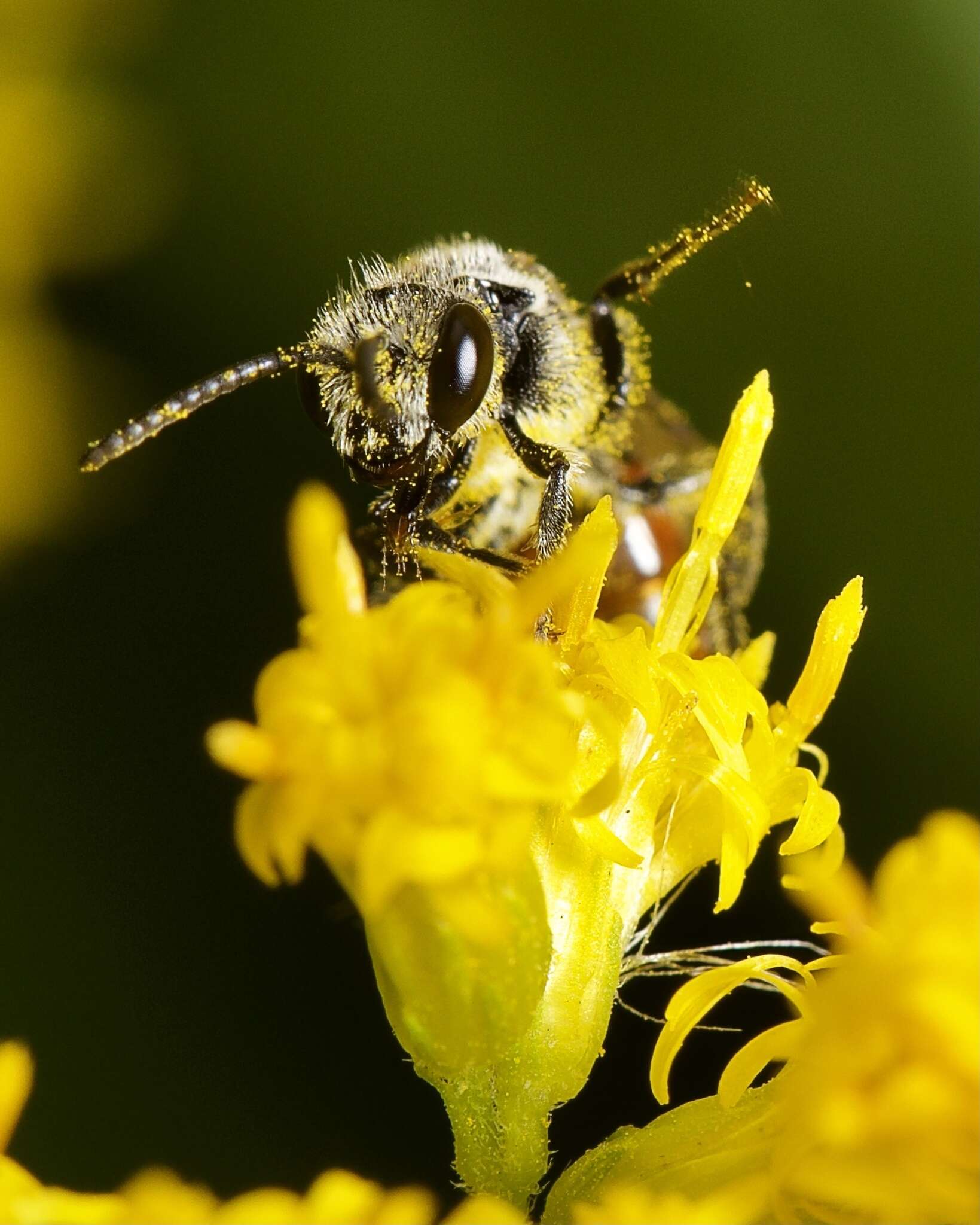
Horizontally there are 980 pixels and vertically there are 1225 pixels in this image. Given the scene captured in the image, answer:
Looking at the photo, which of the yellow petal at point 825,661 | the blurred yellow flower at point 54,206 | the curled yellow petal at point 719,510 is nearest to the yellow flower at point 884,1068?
the yellow petal at point 825,661

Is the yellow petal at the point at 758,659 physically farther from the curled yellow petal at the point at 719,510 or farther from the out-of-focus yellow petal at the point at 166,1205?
the out-of-focus yellow petal at the point at 166,1205

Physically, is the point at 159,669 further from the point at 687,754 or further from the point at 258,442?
the point at 687,754

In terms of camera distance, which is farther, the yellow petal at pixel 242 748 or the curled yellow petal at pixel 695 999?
the curled yellow petal at pixel 695 999

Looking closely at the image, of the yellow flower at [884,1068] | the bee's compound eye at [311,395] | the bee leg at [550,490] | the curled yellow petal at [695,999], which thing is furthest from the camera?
the bee's compound eye at [311,395]

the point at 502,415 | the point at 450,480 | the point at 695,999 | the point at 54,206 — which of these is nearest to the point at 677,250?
the point at 502,415

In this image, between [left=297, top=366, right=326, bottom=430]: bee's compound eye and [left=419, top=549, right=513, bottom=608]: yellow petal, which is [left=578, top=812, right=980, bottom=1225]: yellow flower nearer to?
[left=419, top=549, right=513, bottom=608]: yellow petal

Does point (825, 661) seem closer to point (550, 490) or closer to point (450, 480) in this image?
point (550, 490)

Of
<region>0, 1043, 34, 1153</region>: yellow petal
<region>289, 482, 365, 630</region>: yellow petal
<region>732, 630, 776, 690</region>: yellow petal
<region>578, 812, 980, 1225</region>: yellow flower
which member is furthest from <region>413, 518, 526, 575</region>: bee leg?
<region>0, 1043, 34, 1153</region>: yellow petal
